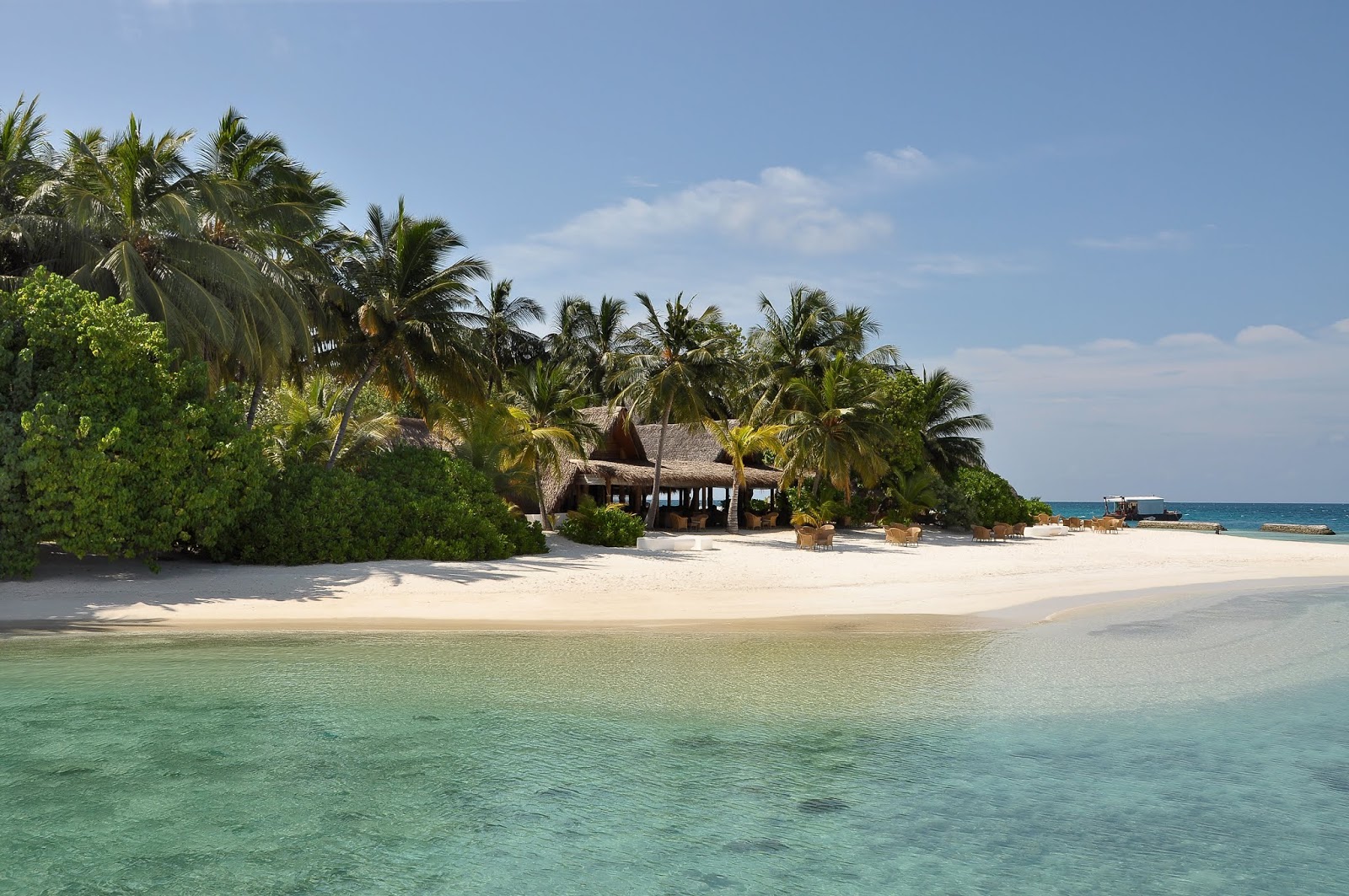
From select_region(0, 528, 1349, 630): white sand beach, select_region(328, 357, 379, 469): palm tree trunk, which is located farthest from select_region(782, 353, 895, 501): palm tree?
select_region(328, 357, 379, 469): palm tree trunk

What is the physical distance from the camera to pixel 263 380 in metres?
17.5

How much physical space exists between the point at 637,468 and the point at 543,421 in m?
6.45

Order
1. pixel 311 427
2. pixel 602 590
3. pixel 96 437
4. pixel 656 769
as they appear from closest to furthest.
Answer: pixel 656 769 → pixel 96 437 → pixel 602 590 → pixel 311 427

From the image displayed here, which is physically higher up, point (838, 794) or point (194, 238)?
point (194, 238)

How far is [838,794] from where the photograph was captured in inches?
225

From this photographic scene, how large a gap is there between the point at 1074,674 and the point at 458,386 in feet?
47.9

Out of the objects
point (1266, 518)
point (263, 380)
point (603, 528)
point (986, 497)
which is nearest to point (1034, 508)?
point (986, 497)

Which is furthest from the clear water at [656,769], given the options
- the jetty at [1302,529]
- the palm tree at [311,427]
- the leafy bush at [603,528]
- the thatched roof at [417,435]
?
the jetty at [1302,529]

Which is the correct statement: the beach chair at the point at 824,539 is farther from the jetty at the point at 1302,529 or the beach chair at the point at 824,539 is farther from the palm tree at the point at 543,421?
the jetty at the point at 1302,529

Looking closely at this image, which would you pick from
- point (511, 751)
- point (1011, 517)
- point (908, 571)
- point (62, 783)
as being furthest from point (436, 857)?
point (1011, 517)

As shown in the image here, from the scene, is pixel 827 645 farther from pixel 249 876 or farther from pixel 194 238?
pixel 194 238

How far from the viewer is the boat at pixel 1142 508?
6200 centimetres

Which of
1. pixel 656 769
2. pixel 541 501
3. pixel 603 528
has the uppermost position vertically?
pixel 541 501

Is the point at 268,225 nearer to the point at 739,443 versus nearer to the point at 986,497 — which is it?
the point at 739,443
